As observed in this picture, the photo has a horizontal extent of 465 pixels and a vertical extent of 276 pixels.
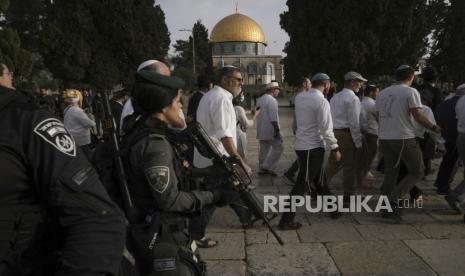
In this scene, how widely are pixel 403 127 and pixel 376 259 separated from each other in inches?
66.2

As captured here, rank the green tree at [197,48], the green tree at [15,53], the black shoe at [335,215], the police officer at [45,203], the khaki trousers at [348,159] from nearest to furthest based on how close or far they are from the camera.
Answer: the police officer at [45,203] < the black shoe at [335,215] < the khaki trousers at [348,159] < the green tree at [15,53] < the green tree at [197,48]

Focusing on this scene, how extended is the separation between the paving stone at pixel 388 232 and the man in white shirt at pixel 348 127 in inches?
33.2

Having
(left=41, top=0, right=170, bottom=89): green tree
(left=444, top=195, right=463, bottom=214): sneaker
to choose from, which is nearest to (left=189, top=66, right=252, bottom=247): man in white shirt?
(left=444, top=195, right=463, bottom=214): sneaker

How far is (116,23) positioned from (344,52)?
16.8m

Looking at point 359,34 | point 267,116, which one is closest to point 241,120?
point 267,116

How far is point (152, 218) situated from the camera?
2033 millimetres

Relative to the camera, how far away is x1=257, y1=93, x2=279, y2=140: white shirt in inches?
291

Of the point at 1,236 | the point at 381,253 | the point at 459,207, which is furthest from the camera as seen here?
the point at 459,207

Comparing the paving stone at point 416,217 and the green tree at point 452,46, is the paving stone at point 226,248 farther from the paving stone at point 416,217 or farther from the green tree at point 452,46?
the green tree at point 452,46

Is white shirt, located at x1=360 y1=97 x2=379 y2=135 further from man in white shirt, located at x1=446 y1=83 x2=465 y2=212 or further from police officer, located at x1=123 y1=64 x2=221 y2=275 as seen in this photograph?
police officer, located at x1=123 y1=64 x2=221 y2=275

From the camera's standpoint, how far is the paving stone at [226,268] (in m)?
3.58

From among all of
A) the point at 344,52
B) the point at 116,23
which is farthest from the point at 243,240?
the point at 116,23

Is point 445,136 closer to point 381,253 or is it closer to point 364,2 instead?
point 381,253

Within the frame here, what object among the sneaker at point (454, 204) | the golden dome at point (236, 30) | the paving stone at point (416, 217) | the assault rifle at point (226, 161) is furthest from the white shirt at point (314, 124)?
the golden dome at point (236, 30)
